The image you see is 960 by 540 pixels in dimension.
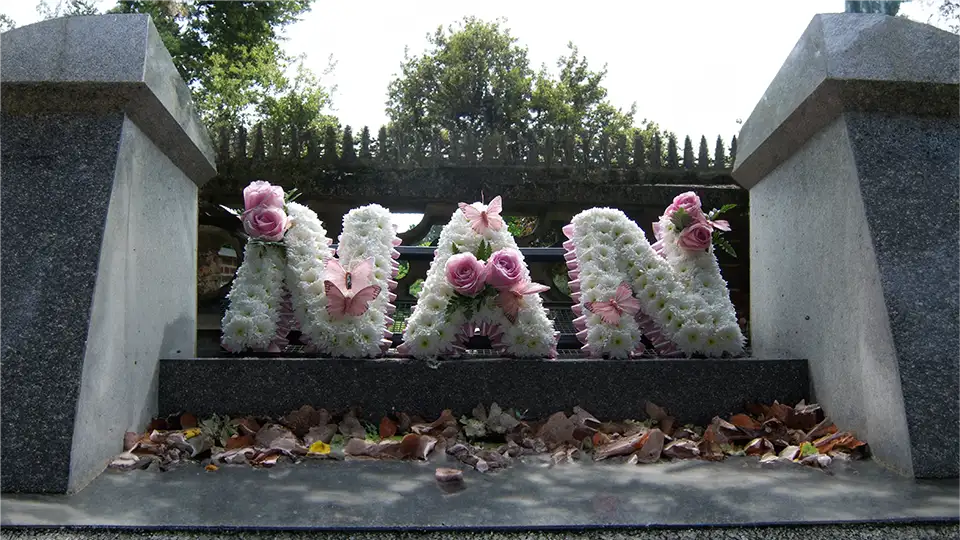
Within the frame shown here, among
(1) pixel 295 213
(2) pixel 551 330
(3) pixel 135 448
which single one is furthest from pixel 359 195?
(3) pixel 135 448

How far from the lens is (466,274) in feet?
9.29

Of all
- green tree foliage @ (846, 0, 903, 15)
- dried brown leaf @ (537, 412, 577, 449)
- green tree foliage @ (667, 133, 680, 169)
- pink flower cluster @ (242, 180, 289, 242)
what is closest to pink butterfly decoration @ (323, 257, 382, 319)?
pink flower cluster @ (242, 180, 289, 242)

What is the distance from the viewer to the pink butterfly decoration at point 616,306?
2.95m

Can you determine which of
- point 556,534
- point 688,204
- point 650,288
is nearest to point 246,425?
point 556,534

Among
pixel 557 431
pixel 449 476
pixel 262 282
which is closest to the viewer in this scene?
pixel 449 476

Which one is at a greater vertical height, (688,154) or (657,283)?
(688,154)

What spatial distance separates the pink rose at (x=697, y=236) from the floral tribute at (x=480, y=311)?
80cm

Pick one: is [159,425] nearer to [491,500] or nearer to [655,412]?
[491,500]

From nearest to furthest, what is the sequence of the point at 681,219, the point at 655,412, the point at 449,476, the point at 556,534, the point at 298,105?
the point at 556,534
the point at 449,476
the point at 655,412
the point at 681,219
the point at 298,105

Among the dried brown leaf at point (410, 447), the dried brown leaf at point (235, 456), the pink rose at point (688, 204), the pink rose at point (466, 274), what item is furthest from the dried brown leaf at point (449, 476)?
the pink rose at point (688, 204)

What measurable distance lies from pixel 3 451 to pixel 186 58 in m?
21.7

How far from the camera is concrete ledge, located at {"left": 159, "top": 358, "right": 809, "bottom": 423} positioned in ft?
8.84

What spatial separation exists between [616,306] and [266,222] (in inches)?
61.0

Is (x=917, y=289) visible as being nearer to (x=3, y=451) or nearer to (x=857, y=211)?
(x=857, y=211)
